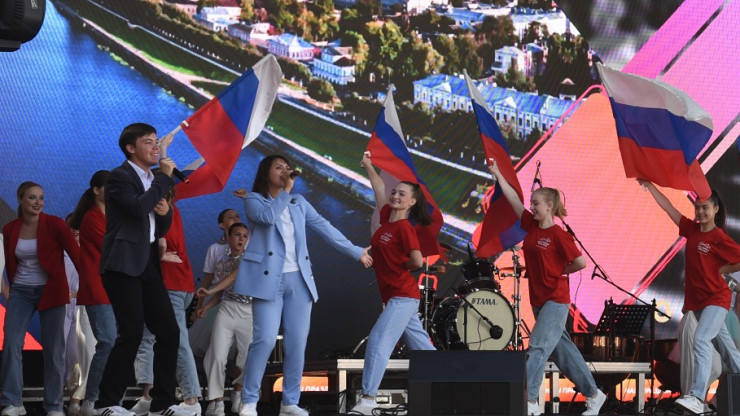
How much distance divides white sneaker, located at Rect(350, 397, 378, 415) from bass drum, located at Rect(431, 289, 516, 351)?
3.36 meters

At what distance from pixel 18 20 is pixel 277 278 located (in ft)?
10.5

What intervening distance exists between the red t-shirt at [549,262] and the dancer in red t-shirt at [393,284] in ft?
2.79

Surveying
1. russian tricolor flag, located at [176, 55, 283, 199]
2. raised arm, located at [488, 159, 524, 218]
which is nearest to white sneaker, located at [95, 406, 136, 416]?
russian tricolor flag, located at [176, 55, 283, 199]

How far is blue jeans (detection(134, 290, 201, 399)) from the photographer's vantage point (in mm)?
7922

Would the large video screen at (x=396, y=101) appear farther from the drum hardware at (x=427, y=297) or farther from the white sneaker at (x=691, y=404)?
the white sneaker at (x=691, y=404)

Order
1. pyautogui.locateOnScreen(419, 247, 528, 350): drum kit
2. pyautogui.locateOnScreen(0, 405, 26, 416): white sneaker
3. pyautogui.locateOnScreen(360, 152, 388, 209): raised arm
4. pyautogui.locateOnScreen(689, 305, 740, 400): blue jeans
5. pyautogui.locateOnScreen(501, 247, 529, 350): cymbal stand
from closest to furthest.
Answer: pyautogui.locateOnScreen(0, 405, 26, 416): white sneaker → pyautogui.locateOnScreen(689, 305, 740, 400): blue jeans → pyautogui.locateOnScreen(360, 152, 388, 209): raised arm → pyautogui.locateOnScreen(419, 247, 528, 350): drum kit → pyautogui.locateOnScreen(501, 247, 529, 350): cymbal stand

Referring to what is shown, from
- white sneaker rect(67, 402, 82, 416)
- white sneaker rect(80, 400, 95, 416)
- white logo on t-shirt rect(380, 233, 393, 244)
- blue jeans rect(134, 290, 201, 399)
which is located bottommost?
white sneaker rect(67, 402, 82, 416)

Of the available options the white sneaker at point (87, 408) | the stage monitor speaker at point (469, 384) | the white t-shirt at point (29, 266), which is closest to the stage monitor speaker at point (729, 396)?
the stage monitor speaker at point (469, 384)

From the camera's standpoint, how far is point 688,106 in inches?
372

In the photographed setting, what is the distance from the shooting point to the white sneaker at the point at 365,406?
769 centimetres

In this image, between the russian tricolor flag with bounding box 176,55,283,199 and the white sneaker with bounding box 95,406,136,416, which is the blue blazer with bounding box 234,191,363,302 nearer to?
the white sneaker with bounding box 95,406,136,416

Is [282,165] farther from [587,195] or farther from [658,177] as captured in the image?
[587,195]

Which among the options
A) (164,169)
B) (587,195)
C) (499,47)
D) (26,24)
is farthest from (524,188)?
(26,24)

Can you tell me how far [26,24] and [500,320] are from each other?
758 cm
